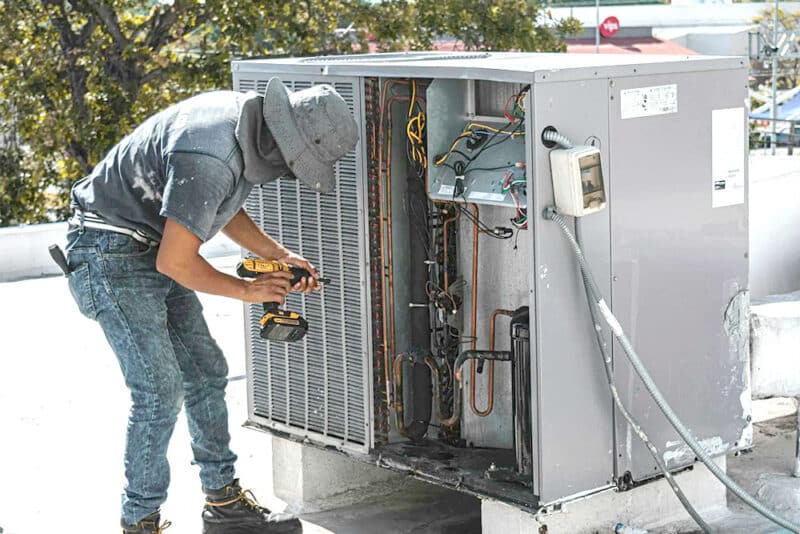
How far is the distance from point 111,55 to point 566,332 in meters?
10.9

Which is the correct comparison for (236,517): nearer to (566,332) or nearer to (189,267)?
(189,267)

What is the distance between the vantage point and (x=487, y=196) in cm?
417

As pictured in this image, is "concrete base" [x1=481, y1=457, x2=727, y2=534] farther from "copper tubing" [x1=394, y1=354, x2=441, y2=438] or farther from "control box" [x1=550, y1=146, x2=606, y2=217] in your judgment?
"control box" [x1=550, y1=146, x2=606, y2=217]

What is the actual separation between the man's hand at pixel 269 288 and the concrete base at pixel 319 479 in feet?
3.04

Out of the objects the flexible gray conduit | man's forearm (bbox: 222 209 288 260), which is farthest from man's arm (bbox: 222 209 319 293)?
the flexible gray conduit

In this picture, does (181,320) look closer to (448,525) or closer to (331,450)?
(331,450)

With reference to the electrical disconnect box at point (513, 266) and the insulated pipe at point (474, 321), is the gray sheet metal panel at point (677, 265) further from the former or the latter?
the insulated pipe at point (474, 321)

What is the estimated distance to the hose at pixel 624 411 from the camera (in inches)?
159

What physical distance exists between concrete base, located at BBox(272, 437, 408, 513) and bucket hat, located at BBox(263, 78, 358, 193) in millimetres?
1383

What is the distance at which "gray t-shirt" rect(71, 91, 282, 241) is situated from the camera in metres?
3.87

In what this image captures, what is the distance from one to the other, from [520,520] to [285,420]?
1265mm

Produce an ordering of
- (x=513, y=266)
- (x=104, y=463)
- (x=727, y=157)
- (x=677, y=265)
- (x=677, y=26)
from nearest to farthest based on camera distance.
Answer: (x=677, y=265), (x=727, y=157), (x=513, y=266), (x=104, y=463), (x=677, y=26)

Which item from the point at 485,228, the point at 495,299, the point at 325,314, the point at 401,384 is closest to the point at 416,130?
the point at 485,228

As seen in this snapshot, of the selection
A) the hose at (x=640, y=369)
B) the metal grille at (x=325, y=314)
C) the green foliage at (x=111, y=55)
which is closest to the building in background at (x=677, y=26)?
the green foliage at (x=111, y=55)
